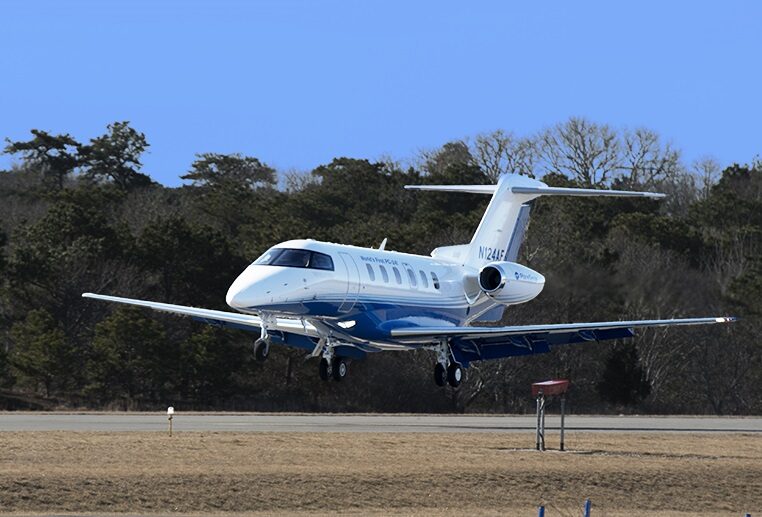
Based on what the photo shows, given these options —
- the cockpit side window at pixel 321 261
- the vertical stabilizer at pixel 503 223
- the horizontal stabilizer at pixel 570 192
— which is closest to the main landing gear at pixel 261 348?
the cockpit side window at pixel 321 261

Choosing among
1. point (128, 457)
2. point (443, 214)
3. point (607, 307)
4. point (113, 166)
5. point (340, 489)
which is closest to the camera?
point (340, 489)

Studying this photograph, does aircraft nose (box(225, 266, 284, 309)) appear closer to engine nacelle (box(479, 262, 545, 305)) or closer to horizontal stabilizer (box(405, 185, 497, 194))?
engine nacelle (box(479, 262, 545, 305))

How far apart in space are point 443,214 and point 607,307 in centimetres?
2476

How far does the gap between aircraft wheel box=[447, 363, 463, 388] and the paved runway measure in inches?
53.5

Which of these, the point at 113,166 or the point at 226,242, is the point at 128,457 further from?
the point at 113,166

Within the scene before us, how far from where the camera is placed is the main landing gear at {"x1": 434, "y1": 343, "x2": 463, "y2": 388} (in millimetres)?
42000

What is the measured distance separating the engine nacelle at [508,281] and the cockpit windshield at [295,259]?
21.6 feet

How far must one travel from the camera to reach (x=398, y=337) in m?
39.7

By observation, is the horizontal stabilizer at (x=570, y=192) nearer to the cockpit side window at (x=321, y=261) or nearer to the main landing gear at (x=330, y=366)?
the cockpit side window at (x=321, y=261)

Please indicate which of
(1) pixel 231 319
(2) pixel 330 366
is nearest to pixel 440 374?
(2) pixel 330 366

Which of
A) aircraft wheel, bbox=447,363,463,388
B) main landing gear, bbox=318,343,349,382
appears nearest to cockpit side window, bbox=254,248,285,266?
main landing gear, bbox=318,343,349,382

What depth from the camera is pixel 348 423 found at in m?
44.0

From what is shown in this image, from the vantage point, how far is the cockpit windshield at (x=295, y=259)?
3638 centimetres

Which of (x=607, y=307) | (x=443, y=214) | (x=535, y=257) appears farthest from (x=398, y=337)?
(x=443, y=214)
